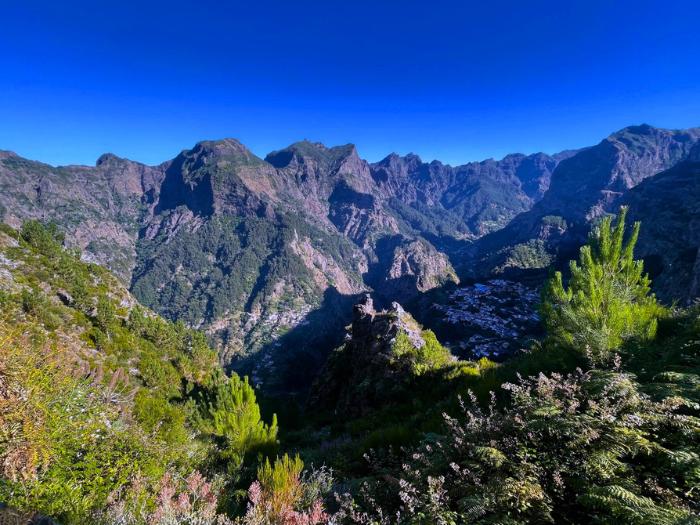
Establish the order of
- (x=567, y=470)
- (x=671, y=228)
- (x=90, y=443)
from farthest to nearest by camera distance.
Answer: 1. (x=671, y=228)
2. (x=90, y=443)
3. (x=567, y=470)

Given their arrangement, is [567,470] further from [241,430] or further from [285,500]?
[241,430]

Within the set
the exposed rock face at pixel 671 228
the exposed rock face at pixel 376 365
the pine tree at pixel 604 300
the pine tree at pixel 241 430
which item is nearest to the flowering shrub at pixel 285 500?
the pine tree at pixel 241 430

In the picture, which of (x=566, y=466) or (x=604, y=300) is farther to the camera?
(x=604, y=300)

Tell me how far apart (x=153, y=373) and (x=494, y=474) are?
4169 centimetres

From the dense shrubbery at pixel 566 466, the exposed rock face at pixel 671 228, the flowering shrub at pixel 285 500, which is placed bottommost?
the flowering shrub at pixel 285 500

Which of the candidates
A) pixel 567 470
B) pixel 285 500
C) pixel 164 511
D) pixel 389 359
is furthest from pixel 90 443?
pixel 389 359

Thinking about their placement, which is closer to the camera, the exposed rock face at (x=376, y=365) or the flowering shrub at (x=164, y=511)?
the flowering shrub at (x=164, y=511)

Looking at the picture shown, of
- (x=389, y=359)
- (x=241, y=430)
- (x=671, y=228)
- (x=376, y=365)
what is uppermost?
(x=671, y=228)

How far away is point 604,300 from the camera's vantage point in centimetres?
1189

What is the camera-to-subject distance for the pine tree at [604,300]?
10641 millimetres

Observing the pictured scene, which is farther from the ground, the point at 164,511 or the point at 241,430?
the point at 164,511

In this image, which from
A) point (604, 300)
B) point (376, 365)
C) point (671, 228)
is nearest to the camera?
point (604, 300)

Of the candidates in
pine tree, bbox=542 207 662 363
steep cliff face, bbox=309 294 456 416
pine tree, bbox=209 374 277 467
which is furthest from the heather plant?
steep cliff face, bbox=309 294 456 416

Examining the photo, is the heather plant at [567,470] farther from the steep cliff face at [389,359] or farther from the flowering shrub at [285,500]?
the steep cliff face at [389,359]
